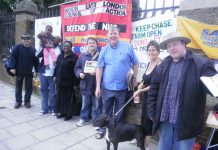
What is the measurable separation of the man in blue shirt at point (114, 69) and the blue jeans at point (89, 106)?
22.2 inches

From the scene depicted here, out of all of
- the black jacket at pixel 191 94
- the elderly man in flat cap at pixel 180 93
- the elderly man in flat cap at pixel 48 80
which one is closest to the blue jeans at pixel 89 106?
the elderly man in flat cap at pixel 48 80

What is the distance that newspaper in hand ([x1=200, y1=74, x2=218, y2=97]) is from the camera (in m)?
2.62

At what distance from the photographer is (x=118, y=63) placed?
452 cm

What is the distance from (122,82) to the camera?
4.61 meters

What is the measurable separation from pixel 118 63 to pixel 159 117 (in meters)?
1.68

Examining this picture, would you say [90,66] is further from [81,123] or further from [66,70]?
[81,123]

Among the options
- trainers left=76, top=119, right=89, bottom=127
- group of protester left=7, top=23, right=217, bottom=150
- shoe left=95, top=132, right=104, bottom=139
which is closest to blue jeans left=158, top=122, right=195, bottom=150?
group of protester left=7, top=23, right=217, bottom=150

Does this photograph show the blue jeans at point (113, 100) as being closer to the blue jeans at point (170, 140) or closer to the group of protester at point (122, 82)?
the group of protester at point (122, 82)

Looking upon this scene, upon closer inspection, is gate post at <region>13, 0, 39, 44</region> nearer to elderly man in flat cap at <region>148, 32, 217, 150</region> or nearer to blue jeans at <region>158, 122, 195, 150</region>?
elderly man in flat cap at <region>148, 32, 217, 150</region>

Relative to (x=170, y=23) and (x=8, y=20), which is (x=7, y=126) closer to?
(x=170, y=23)

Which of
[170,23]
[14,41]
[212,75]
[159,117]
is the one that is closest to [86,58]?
[170,23]

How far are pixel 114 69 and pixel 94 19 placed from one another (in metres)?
1.97

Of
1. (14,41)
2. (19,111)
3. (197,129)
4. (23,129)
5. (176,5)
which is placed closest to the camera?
(197,129)

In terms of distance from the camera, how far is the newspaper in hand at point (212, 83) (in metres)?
2.62
